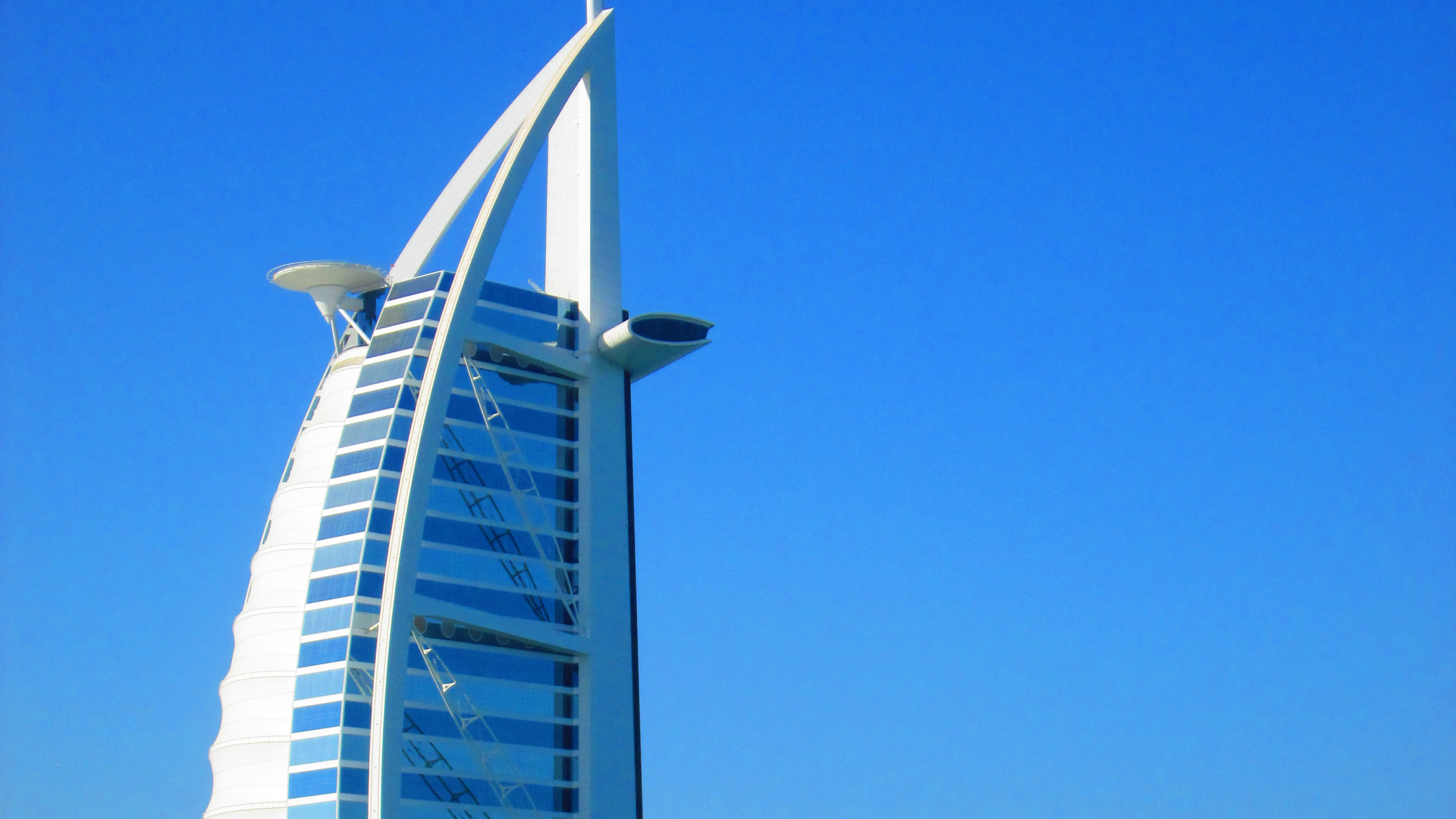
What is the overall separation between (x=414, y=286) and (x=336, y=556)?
50.8ft

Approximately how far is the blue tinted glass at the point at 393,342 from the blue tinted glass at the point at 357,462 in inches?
230

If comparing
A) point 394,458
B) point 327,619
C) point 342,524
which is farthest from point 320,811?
point 394,458

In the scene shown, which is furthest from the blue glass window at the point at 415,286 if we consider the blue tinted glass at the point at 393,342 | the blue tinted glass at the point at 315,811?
the blue tinted glass at the point at 315,811

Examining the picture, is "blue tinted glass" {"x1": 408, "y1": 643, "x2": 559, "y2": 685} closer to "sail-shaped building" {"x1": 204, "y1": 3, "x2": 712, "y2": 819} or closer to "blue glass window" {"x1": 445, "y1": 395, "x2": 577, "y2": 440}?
"sail-shaped building" {"x1": 204, "y1": 3, "x2": 712, "y2": 819}

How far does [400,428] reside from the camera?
264ft

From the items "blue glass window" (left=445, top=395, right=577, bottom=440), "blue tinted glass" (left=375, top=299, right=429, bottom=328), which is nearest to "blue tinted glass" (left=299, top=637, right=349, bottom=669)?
"blue glass window" (left=445, top=395, right=577, bottom=440)

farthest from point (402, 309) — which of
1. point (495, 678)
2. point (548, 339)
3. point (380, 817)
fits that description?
point (380, 817)

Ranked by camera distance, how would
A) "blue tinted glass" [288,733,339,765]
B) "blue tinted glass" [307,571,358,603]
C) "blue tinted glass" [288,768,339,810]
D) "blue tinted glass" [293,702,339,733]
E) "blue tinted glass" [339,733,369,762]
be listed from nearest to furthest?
"blue tinted glass" [288,768,339,810] < "blue tinted glass" [339,733,369,762] < "blue tinted glass" [288,733,339,765] < "blue tinted glass" [293,702,339,733] < "blue tinted glass" [307,571,358,603]

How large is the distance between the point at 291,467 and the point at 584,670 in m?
24.0

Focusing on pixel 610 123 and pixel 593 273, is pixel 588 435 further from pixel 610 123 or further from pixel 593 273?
pixel 610 123

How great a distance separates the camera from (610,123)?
93.1 meters

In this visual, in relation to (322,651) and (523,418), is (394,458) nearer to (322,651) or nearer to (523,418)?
(523,418)

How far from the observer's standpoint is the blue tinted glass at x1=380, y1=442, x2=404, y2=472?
3123 inches

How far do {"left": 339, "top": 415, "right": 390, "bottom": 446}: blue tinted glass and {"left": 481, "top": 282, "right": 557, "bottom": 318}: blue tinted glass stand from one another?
333 inches
